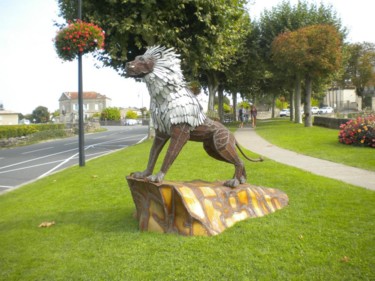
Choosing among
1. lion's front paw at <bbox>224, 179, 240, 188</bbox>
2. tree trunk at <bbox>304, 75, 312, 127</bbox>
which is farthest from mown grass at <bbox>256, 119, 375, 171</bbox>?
tree trunk at <bbox>304, 75, 312, 127</bbox>

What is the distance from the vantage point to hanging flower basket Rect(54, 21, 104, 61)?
35.3 feet

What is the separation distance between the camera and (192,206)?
4977 mm

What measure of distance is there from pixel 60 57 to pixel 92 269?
8.58 m

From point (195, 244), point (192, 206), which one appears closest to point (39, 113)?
point (192, 206)

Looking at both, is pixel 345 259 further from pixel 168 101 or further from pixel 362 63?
pixel 362 63

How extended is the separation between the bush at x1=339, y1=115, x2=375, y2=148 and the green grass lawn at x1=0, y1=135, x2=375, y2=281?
6.98 meters

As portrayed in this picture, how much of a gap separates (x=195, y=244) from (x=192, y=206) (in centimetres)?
53

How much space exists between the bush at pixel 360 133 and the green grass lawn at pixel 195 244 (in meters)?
6.98

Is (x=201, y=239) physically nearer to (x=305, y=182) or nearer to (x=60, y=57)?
(x=305, y=182)

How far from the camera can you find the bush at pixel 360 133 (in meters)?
13.7

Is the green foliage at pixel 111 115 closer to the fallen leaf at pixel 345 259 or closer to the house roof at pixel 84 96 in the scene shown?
the house roof at pixel 84 96

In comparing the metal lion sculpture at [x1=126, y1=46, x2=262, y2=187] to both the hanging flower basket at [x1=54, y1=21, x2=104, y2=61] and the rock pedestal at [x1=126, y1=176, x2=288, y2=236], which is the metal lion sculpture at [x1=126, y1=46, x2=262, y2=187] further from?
the hanging flower basket at [x1=54, y1=21, x2=104, y2=61]

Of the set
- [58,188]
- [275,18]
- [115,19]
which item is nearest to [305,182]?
[58,188]

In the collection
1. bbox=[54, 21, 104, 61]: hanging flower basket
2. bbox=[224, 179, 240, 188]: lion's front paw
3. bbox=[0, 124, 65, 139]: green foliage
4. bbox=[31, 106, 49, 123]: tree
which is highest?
bbox=[31, 106, 49, 123]: tree
